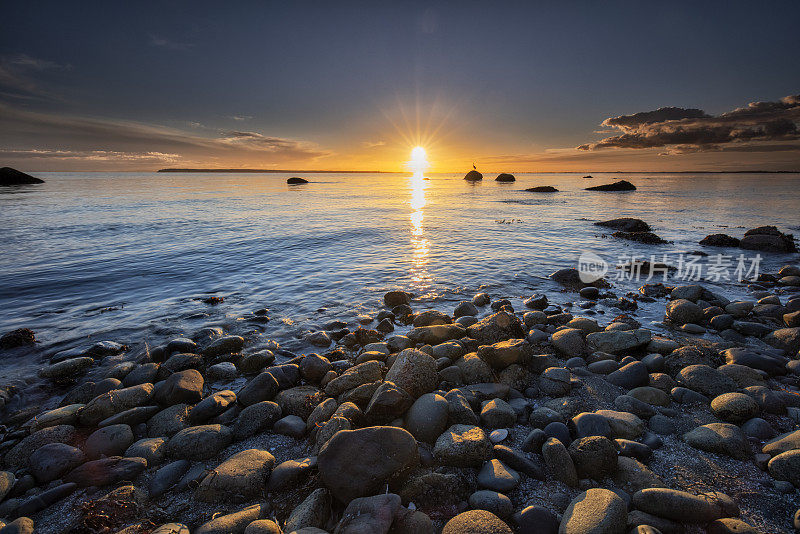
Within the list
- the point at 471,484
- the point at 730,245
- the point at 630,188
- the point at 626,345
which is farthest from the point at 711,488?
the point at 630,188

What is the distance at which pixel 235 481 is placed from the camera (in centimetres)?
371

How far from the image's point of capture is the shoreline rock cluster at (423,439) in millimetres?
3244

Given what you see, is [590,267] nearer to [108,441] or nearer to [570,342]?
[570,342]

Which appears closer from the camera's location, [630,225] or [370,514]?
[370,514]

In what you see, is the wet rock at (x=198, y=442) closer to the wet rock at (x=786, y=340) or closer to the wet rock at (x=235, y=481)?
the wet rock at (x=235, y=481)

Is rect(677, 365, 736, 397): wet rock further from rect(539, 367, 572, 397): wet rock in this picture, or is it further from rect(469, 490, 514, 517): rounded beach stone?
rect(469, 490, 514, 517): rounded beach stone

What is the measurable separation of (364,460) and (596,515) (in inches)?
89.7

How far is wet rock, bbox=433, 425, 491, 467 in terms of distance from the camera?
390 centimetres

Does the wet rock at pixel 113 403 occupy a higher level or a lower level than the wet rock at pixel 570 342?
lower

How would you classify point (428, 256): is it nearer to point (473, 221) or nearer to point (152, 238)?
point (473, 221)

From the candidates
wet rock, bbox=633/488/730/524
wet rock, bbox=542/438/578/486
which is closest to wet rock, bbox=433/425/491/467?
wet rock, bbox=542/438/578/486

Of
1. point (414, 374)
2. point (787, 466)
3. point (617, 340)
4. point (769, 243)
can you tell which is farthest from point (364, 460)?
point (769, 243)

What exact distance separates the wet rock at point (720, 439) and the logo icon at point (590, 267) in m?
7.89

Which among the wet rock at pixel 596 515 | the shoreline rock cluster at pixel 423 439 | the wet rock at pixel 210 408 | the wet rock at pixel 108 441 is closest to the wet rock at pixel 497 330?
the shoreline rock cluster at pixel 423 439
